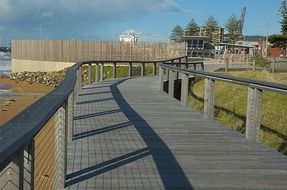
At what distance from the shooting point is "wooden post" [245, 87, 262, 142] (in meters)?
7.77

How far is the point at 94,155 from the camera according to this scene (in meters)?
6.67

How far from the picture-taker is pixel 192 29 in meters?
121

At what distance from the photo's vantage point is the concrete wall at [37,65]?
65375 mm

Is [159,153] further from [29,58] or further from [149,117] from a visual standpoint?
[29,58]

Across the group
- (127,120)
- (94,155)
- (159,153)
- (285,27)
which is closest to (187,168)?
(159,153)

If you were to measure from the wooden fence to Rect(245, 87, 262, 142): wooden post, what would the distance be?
46764 millimetres

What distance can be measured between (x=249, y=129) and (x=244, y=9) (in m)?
169

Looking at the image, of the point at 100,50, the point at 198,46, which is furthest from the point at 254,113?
the point at 198,46

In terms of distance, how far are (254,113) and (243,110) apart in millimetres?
10790

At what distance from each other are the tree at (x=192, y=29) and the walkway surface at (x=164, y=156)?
11078cm

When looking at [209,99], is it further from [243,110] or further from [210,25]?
[210,25]

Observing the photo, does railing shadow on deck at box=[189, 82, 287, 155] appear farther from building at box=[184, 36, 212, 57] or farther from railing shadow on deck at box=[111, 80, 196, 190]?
building at box=[184, 36, 212, 57]

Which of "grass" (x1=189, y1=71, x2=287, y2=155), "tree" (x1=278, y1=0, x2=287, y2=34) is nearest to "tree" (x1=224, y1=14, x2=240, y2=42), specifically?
"tree" (x1=278, y1=0, x2=287, y2=34)

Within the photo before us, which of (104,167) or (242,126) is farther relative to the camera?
(242,126)
